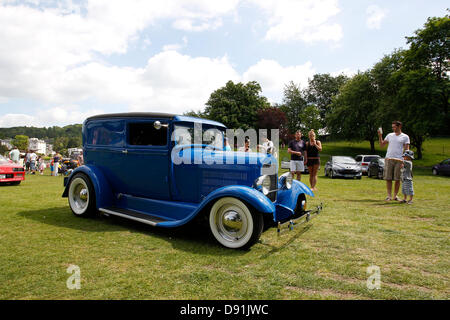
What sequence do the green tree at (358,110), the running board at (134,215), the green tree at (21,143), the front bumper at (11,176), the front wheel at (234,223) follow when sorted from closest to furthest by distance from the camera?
the front wheel at (234,223) < the running board at (134,215) < the front bumper at (11,176) < the green tree at (358,110) < the green tree at (21,143)

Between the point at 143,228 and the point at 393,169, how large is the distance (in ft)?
21.2

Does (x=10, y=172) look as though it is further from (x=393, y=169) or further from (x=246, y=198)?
(x=393, y=169)

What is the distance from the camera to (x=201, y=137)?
5098 millimetres

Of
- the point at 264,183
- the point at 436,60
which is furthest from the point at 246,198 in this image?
the point at 436,60

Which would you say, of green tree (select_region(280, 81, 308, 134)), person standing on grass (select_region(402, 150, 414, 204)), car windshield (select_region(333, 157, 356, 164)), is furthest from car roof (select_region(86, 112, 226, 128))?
green tree (select_region(280, 81, 308, 134))

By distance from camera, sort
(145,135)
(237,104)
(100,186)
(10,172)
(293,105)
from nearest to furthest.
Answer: (145,135)
(100,186)
(10,172)
(237,104)
(293,105)

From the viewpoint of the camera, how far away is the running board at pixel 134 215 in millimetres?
4410

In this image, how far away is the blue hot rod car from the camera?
3.89 metres

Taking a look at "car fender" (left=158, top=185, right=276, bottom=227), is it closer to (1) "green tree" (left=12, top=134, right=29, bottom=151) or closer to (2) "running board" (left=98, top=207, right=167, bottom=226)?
(2) "running board" (left=98, top=207, right=167, bottom=226)

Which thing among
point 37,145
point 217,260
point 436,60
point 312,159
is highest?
point 436,60

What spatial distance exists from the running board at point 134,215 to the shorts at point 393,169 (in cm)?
613

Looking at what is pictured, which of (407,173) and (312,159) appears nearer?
(407,173)

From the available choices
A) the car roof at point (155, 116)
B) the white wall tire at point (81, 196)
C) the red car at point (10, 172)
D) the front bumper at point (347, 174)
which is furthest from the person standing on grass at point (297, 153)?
the red car at point (10, 172)

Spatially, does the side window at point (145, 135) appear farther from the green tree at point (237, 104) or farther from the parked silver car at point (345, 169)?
the green tree at point (237, 104)
